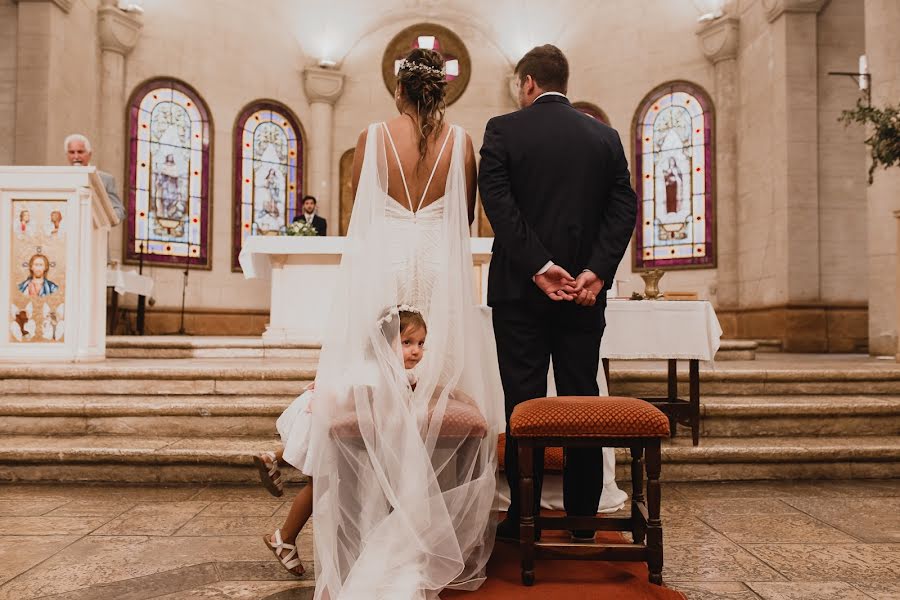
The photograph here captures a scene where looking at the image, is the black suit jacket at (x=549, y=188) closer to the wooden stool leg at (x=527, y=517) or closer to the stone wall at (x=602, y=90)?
the wooden stool leg at (x=527, y=517)

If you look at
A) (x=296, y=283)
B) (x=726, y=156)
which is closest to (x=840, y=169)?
(x=726, y=156)

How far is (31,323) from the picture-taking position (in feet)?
18.2

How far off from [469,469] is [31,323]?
4388 millimetres

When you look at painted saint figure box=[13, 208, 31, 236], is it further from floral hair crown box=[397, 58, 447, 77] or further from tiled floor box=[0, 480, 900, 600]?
floral hair crown box=[397, 58, 447, 77]

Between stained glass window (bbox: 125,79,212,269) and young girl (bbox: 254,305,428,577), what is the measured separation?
8805 mm

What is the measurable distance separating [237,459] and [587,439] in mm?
2326

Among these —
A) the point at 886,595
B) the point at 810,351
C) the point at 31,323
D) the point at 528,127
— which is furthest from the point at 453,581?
the point at 810,351

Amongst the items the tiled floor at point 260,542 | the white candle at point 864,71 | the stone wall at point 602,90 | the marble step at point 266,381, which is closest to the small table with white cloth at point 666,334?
the tiled floor at point 260,542

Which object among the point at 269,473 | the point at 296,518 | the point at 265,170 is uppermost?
the point at 265,170

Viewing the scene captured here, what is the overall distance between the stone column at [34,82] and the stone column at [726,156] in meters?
8.91

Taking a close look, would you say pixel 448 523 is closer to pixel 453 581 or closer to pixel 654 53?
pixel 453 581

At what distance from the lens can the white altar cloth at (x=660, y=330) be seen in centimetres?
431

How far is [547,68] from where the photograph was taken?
8.97 feet

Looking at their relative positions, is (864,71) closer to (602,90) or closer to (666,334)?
(602,90)
